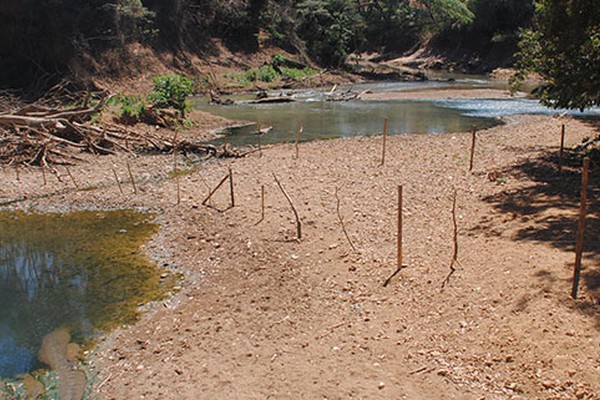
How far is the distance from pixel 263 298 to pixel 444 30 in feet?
194

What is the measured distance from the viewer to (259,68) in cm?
4525

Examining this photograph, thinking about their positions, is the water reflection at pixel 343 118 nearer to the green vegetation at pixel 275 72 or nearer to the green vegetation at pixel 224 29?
the green vegetation at pixel 275 72

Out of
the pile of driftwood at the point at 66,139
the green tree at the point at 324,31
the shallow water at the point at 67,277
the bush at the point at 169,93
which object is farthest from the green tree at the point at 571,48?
the green tree at the point at 324,31

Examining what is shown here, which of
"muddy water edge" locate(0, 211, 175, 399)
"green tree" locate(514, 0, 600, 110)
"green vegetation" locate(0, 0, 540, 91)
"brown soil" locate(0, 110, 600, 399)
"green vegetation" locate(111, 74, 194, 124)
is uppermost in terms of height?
"green vegetation" locate(0, 0, 540, 91)

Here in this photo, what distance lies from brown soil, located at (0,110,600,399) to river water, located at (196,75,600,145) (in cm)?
978

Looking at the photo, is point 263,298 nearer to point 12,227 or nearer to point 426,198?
point 426,198

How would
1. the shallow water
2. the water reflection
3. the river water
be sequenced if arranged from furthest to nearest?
the river water, the water reflection, the shallow water

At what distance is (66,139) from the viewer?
58.7ft

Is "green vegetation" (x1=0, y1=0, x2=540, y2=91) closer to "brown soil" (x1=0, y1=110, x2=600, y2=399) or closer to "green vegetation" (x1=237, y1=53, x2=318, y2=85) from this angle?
"green vegetation" (x1=237, y1=53, x2=318, y2=85)

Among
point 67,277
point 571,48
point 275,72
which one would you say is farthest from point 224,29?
point 67,277

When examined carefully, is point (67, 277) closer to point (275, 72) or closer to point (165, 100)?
point (165, 100)

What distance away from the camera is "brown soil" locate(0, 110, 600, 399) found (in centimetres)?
589

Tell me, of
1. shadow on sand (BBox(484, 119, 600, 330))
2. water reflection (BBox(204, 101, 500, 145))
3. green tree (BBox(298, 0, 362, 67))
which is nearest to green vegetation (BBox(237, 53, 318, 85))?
green tree (BBox(298, 0, 362, 67))

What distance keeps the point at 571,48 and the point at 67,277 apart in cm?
1074
